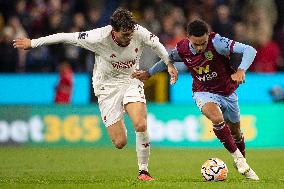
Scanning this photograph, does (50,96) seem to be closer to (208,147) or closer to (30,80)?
(30,80)

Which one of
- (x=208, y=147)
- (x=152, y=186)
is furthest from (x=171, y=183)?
(x=208, y=147)

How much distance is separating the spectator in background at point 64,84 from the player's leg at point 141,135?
9.39 meters

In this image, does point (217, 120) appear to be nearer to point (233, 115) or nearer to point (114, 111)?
point (233, 115)

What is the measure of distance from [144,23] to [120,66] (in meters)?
9.63

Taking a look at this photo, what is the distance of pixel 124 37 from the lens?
12.2 metres

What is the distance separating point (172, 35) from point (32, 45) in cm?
1006

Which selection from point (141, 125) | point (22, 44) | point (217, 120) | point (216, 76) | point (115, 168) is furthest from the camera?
point (115, 168)

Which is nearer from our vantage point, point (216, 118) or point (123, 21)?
point (123, 21)

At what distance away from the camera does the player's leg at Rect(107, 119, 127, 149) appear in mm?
13000

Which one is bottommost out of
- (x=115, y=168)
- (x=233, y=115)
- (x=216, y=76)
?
(x=115, y=168)

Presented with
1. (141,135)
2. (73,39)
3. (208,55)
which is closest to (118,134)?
(141,135)

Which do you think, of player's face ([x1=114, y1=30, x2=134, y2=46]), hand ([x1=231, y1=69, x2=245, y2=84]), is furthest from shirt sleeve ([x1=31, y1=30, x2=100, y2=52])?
hand ([x1=231, y1=69, x2=245, y2=84])

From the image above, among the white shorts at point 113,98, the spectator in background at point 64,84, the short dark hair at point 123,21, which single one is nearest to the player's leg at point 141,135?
the white shorts at point 113,98

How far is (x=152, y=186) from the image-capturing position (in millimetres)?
11109
